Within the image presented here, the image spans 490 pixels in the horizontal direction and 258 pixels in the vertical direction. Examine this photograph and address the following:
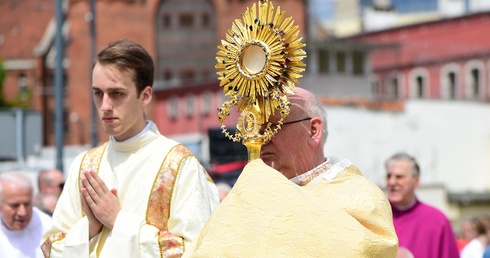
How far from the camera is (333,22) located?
3086 inches

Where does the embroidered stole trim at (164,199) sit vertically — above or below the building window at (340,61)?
below

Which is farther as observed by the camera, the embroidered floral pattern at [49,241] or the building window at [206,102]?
the building window at [206,102]

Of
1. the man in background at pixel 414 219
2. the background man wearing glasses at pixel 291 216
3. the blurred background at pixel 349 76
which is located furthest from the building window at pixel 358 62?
the background man wearing glasses at pixel 291 216

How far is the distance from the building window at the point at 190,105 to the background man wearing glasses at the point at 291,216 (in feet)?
147

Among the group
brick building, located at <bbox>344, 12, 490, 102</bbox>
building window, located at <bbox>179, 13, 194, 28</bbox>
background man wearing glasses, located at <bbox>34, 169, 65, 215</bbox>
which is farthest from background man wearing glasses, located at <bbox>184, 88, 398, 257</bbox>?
building window, located at <bbox>179, 13, 194, 28</bbox>

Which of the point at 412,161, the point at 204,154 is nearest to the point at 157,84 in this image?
the point at 204,154

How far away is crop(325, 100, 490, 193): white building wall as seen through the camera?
133ft

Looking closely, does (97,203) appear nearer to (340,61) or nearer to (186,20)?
(340,61)

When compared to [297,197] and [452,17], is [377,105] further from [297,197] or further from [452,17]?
[297,197]

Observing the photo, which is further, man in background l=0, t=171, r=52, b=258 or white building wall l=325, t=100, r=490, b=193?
white building wall l=325, t=100, r=490, b=193

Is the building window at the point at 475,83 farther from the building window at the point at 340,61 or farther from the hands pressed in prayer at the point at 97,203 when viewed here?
the hands pressed in prayer at the point at 97,203

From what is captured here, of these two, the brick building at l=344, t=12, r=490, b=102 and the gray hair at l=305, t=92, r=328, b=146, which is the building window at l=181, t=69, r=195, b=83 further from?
the gray hair at l=305, t=92, r=328, b=146

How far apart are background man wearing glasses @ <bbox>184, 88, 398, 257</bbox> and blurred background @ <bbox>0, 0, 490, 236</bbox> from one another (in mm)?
15497

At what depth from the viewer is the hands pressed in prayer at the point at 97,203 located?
589 centimetres
